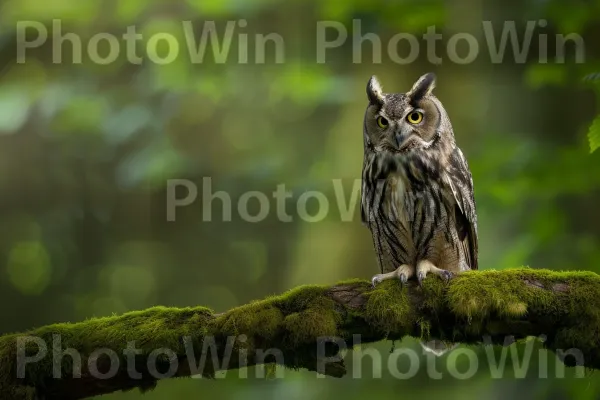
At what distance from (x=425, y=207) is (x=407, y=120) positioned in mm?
436

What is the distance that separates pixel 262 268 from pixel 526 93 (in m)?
2.48

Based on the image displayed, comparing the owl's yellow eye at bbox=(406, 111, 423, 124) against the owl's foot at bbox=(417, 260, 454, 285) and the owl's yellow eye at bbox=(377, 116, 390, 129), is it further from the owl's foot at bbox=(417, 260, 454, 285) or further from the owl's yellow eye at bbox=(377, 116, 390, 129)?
the owl's foot at bbox=(417, 260, 454, 285)

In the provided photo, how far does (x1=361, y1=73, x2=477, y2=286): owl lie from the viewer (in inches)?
147

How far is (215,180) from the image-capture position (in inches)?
232

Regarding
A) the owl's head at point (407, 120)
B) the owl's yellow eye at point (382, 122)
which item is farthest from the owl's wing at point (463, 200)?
the owl's yellow eye at point (382, 122)

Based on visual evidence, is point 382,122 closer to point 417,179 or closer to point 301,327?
point 417,179

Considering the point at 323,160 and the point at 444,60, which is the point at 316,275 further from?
the point at 444,60

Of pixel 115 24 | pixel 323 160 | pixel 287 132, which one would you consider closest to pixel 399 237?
pixel 323 160

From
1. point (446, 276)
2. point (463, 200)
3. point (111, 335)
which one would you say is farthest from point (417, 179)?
point (111, 335)

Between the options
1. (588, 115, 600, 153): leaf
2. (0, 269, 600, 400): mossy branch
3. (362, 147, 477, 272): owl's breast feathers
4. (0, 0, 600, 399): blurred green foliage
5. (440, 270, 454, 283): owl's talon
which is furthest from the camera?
(0, 0, 600, 399): blurred green foliage

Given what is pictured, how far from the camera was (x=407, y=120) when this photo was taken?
3785 millimetres

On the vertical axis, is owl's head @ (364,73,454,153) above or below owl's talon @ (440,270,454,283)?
above

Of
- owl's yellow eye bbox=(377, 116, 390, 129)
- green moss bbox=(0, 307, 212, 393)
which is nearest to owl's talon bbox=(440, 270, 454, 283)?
green moss bbox=(0, 307, 212, 393)

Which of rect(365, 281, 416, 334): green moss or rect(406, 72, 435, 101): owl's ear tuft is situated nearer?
rect(365, 281, 416, 334): green moss
